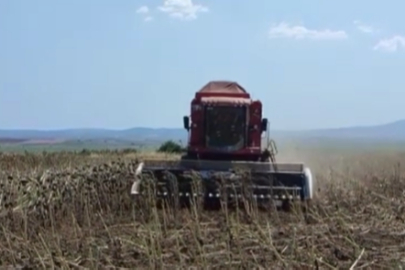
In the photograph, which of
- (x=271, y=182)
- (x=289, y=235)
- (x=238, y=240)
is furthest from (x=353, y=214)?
(x=238, y=240)

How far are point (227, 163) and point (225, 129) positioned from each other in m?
2.20

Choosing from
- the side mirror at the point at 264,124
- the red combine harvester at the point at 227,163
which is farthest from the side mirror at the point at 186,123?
the side mirror at the point at 264,124

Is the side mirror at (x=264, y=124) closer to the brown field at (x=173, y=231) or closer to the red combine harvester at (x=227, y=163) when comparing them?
the red combine harvester at (x=227, y=163)

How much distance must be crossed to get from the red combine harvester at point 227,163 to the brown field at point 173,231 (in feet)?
1.74

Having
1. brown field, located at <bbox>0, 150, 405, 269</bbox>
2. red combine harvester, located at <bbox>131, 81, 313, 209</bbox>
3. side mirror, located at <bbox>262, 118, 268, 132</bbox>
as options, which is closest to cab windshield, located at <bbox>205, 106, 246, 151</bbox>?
red combine harvester, located at <bbox>131, 81, 313, 209</bbox>

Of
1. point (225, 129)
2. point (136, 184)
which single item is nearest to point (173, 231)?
point (136, 184)

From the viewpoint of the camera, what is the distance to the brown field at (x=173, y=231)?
7855mm

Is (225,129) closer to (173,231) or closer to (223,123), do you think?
(223,123)

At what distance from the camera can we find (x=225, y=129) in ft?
53.9

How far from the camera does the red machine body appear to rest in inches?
642

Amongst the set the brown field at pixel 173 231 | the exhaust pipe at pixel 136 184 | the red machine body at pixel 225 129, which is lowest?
the brown field at pixel 173 231

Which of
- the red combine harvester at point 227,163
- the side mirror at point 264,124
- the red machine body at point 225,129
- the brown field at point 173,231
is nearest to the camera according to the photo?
the brown field at point 173,231

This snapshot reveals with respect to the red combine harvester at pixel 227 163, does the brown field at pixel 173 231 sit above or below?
below

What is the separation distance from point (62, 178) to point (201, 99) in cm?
403
